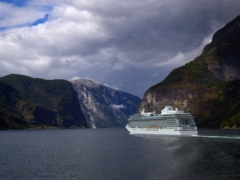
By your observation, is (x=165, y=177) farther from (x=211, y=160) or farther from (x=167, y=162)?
(x=211, y=160)

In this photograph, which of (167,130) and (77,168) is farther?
(167,130)

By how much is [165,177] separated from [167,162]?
1722 centimetres

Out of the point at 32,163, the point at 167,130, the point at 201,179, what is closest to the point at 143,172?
the point at 201,179

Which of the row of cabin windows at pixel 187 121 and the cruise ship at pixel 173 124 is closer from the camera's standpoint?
the cruise ship at pixel 173 124

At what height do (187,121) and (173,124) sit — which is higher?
(187,121)

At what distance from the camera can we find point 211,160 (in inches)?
2896

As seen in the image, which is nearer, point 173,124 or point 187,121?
point 173,124

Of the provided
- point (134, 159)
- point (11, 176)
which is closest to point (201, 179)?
point (134, 159)

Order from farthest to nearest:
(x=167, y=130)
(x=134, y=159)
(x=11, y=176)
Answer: (x=167, y=130), (x=134, y=159), (x=11, y=176)

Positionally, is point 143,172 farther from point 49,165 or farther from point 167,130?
point 167,130

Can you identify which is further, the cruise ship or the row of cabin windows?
the row of cabin windows

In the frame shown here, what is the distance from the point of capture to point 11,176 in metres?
60.2

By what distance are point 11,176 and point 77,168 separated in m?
14.4

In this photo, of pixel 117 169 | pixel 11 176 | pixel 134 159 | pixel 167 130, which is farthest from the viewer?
pixel 167 130
